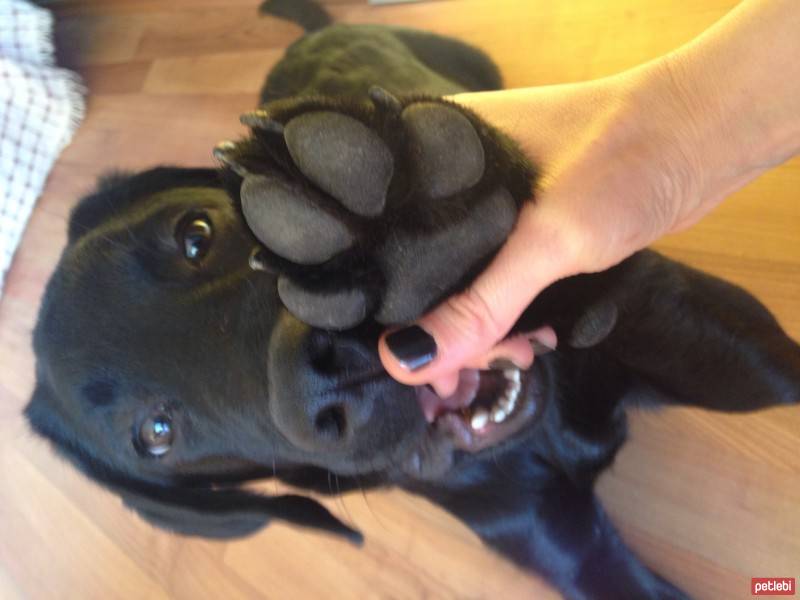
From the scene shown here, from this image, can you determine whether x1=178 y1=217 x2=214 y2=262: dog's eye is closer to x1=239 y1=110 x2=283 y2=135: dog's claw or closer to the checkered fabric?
x1=239 y1=110 x2=283 y2=135: dog's claw

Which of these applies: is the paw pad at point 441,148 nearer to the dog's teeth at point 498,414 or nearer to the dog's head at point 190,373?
the dog's head at point 190,373

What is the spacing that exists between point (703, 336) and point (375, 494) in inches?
36.1

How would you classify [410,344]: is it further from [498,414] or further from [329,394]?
[498,414]

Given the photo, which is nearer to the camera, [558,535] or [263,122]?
[263,122]

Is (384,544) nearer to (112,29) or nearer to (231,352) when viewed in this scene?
(231,352)

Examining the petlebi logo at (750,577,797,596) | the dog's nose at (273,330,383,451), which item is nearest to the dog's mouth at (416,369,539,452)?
the dog's nose at (273,330,383,451)

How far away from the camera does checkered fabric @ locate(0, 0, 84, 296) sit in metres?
2.65

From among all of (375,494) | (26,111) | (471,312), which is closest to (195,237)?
(471,312)

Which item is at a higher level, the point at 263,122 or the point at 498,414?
the point at 263,122

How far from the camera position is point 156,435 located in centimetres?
111

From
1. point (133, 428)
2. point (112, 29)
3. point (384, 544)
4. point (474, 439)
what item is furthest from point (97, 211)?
point (112, 29)

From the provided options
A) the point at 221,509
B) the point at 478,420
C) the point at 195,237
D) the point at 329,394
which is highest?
the point at 329,394

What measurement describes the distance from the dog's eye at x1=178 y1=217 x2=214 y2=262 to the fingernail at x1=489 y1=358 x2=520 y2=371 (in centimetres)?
51

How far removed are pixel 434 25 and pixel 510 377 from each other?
143cm
